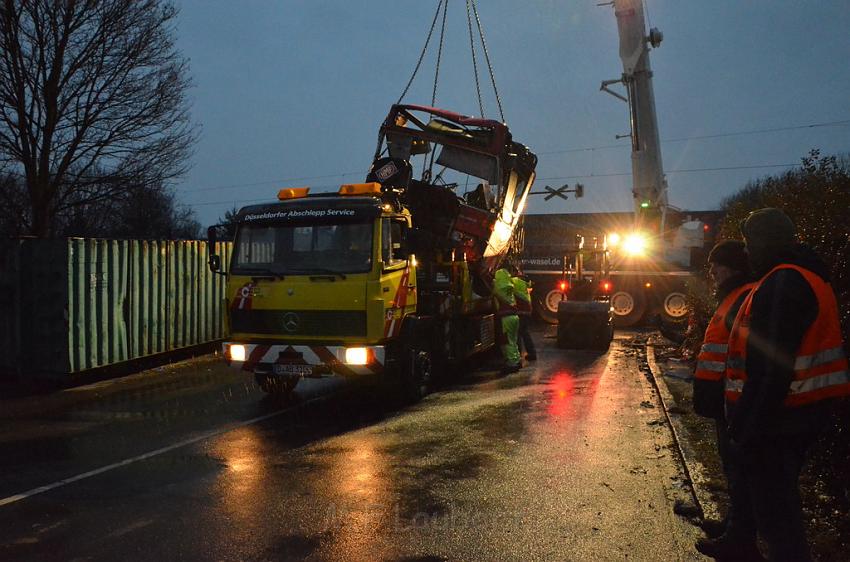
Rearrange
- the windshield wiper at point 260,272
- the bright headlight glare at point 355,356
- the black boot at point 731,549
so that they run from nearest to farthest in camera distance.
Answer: the black boot at point 731,549 < the bright headlight glare at point 355,356 < the windshield wiper at point 260,272

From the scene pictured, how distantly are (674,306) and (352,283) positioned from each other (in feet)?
45.7

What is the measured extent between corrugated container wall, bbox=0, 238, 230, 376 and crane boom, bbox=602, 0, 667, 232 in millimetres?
12227

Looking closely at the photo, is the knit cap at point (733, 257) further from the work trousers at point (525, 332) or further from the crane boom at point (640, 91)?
the crane boom at point (640, 91)

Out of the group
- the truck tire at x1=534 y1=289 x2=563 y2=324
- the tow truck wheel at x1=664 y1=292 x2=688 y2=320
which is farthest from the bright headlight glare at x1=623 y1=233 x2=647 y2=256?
the truck tire at x1=534 y1=289 x2=563 y2=324

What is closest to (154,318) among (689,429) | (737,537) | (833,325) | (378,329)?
(378,329)

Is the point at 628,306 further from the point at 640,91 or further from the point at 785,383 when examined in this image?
the point at 785,383

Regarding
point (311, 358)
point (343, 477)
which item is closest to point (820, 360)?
point (343, 477)

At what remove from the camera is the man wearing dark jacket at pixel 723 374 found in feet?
12.6

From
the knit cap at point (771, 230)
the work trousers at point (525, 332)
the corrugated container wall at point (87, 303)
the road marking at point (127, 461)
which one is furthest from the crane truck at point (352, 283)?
the knit cap at point (771, 230)

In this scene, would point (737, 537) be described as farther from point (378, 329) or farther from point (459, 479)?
point (378, 329)

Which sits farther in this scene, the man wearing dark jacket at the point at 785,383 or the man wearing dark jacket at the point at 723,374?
the man wearing dark jacket at the point at 723,374

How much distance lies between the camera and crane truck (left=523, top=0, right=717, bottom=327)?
18.6 m

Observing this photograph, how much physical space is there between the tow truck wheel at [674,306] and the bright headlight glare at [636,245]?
4.78ft

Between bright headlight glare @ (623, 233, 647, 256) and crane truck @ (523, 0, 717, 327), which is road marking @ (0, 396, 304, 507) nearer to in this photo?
crane truck @ (523, 0, 717, 327)
